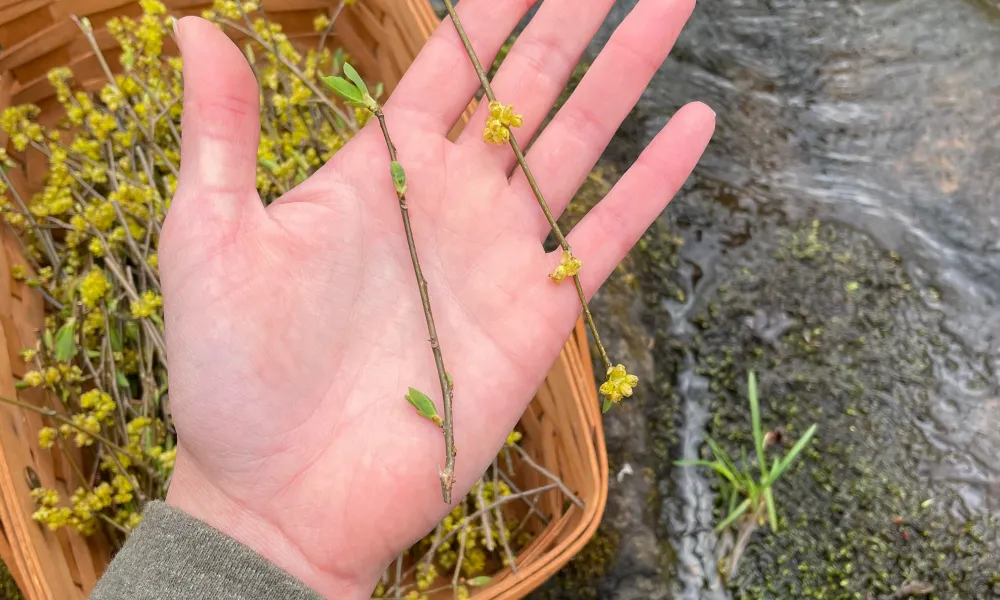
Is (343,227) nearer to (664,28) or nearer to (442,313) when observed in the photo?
(442,313)

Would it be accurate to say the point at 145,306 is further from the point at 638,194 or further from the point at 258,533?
the point at 638,194

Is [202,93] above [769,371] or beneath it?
above

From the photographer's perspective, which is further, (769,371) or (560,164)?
(769,371)

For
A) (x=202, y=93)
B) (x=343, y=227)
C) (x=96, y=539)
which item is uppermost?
(x=202, y=93)

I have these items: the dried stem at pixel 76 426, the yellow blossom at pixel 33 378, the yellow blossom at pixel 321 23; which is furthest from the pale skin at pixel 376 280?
the yellow blossom at pixel 321 23

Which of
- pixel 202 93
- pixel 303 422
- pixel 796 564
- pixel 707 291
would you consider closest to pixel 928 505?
pixel 796 564

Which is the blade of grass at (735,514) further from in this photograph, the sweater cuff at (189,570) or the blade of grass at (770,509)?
the sweater cuff at (189,570)
